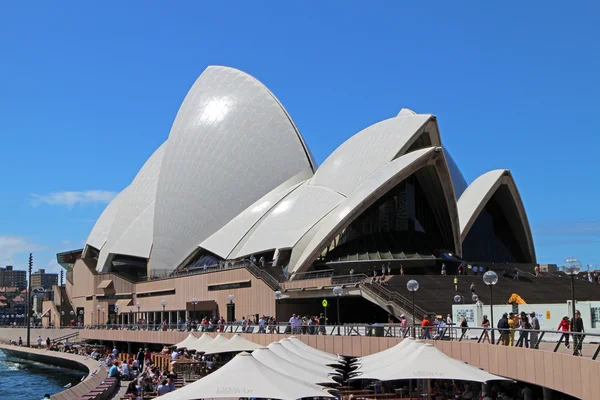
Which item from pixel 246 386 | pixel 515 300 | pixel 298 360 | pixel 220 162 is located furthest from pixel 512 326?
pixel 220 162

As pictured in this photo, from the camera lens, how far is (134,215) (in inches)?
2478

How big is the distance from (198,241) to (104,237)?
16.1m

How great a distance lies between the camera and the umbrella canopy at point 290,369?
14.8 metres

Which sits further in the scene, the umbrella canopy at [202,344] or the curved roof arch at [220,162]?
the curved roof arch at [220,162]

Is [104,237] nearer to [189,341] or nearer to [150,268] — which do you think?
[150,268]

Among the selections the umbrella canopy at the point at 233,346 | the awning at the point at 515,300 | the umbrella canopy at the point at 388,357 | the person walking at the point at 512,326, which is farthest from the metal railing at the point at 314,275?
the umbrella canopy at the point at 388,357

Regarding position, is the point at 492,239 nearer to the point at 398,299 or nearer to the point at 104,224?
the point at 398,299

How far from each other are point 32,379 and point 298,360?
103 feet

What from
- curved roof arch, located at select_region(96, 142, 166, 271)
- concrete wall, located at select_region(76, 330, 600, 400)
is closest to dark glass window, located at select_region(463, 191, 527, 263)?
concrete wall, located at select_region(76, 330, 600, 400)

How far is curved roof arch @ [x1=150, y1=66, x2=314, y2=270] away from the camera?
53.6 m

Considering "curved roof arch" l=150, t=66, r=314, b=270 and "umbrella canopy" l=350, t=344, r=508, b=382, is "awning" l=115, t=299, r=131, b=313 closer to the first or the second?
"curved roof arch" l=150, t=66, r=314, b=270

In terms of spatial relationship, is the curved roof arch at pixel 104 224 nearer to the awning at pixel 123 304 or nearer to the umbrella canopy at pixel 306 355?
the awning at pixel 123 304

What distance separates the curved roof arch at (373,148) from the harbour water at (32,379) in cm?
1905

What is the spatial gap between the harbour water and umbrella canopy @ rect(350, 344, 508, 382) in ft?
78.5
